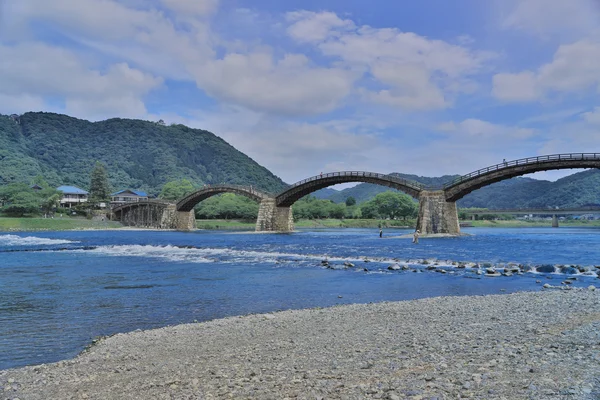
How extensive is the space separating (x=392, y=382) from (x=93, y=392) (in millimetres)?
4640

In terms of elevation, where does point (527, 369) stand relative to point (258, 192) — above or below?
below

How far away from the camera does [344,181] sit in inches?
2990

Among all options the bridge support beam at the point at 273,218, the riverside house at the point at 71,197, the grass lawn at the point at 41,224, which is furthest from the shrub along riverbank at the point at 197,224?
the riverside house at the point at 71,197

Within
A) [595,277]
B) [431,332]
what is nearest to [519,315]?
[431,332]

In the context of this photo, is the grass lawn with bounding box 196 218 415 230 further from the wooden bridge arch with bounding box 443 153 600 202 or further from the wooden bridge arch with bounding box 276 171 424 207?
the wooden bridge arch with bounding box 443 153 600 202

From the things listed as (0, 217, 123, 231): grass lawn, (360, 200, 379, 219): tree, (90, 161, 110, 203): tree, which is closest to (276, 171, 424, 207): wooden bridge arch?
(0, 217, 123, 231): grass lawn

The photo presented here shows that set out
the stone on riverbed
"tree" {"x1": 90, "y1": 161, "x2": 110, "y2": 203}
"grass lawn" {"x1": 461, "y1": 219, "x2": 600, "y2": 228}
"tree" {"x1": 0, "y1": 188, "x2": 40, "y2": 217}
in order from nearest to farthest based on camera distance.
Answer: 1. the stone on riverbed
2. "tree" {"x1": 0, "y1": 188, "x2": 40, "y2": 217}
3. "tree" {"x1": 90, "y1": 161, "x2": 110, "y2": 203}
4. "grass lawn" {"x1": 461, "y1": 219, "x2": 600, "y2": 228}

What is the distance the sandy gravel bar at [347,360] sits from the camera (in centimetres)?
609

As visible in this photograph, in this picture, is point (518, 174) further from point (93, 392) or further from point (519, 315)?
point (93, 392)

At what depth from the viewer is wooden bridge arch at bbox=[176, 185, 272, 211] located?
284 ft

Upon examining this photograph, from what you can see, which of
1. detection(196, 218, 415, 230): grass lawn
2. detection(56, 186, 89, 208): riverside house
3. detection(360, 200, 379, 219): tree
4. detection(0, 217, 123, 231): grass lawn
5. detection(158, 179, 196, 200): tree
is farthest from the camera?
detection(158, 179, 196, 200): tree

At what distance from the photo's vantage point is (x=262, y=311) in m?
14.5

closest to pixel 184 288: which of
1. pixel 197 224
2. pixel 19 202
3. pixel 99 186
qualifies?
pixel 19 202

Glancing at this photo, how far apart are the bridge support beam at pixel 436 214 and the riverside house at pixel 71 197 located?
10880 cm
